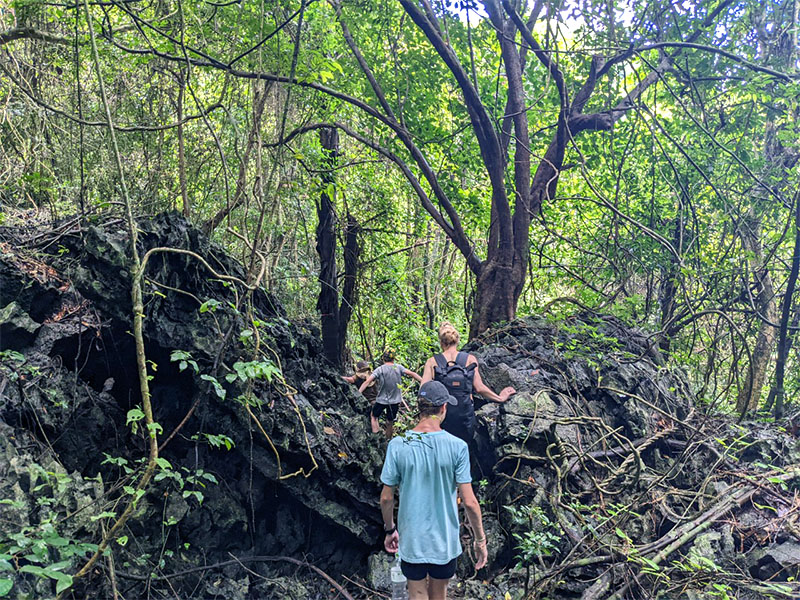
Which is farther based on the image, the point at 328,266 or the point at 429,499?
Result: the point at 328,266

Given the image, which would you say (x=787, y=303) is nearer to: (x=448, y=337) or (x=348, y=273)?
(x=448, y=337)

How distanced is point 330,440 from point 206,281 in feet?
6.82

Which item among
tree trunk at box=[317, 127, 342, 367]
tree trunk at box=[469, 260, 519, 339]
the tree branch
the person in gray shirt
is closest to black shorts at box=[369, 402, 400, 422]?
the person in gray shirt

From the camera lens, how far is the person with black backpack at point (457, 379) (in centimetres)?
562

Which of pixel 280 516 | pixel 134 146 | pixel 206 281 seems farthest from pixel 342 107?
pixel 280 516

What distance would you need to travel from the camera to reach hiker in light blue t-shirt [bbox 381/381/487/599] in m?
3.46

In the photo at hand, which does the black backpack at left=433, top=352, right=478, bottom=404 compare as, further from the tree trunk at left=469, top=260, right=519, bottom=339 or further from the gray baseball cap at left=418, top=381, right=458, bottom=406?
the tree trunk at left=469, top=260, right=519, bottom=339

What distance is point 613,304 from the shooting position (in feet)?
24.5

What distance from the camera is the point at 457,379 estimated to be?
5613mm

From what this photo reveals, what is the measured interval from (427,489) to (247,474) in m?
2.16

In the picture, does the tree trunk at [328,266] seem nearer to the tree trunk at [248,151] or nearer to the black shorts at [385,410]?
the black shorts at [385,410]

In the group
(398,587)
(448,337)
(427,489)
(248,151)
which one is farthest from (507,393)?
(248,151)

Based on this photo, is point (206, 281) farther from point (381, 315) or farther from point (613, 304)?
point (381, 315)

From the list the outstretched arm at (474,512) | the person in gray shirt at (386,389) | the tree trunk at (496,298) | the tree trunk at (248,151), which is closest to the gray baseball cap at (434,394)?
the outstretched arm at (474,512)
